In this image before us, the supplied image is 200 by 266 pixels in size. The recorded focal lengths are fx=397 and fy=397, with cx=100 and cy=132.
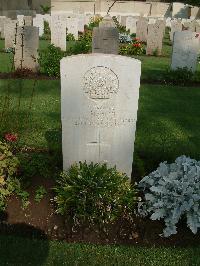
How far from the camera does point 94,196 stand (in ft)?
14.2

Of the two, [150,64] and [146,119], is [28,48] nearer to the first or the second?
[150,64]

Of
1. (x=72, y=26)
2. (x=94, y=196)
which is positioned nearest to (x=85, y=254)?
(x=94, y=196)

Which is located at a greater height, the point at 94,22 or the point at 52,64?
the point at 94,22

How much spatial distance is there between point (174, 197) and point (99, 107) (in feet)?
4.26

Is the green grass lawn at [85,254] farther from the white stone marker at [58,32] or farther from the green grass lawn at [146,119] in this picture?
the white stone marker at [58,32]

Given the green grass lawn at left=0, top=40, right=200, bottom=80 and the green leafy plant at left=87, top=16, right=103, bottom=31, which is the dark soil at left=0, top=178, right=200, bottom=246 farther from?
the green leafy plant at left=87, top=16, right=103, bottom=31

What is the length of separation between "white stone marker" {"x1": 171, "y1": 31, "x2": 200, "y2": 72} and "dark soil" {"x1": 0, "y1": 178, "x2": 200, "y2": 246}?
8.20m

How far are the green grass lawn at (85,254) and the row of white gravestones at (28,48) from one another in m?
7.99

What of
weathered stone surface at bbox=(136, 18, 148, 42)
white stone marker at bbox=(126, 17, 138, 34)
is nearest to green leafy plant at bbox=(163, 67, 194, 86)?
weathered stone surface at bbox=(136, 18, 148, 42)

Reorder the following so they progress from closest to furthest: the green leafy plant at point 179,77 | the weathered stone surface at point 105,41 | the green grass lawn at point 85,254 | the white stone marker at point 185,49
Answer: the green grass lawn at point 85,254
the weathered stone surface at point 105,41
the green leafy plant at point 179,77
the white stone marker at point 185,49

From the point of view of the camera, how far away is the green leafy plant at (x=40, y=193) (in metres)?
4.79

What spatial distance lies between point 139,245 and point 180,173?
3.15 feet

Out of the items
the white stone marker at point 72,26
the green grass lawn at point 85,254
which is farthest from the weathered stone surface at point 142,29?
the green grass lawn at point 85,254

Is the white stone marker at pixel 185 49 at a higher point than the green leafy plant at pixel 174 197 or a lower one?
higher
